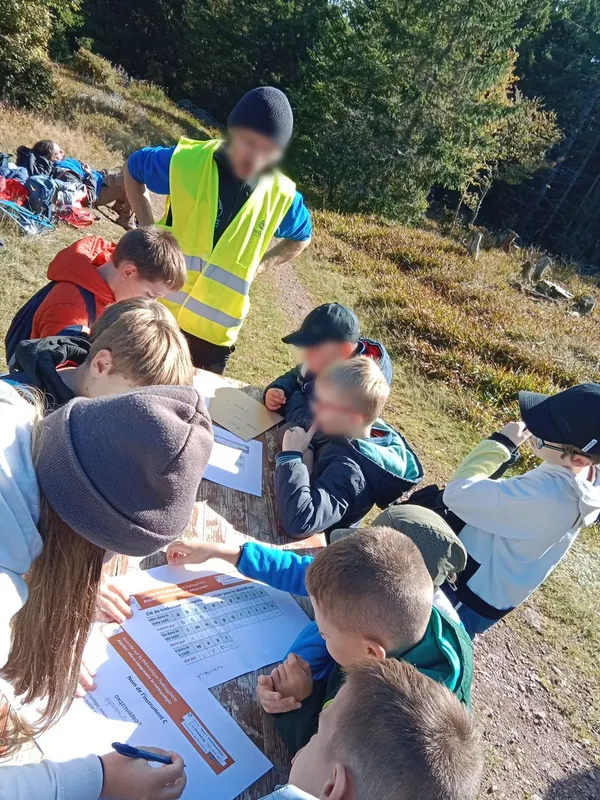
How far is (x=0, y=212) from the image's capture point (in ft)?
17.7

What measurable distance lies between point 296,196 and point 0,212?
3819mm

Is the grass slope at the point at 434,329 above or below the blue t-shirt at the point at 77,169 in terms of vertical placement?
below

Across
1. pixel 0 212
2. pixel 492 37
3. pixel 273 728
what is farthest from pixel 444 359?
pixel 492 37

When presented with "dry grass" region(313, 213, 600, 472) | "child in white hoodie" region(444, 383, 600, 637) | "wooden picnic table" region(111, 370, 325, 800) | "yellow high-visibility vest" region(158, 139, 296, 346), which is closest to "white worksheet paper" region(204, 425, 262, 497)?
"wooden picnic table" region(111, 370, 325, 800)

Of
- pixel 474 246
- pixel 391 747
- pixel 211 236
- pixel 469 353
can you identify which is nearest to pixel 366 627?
pixel 391 747

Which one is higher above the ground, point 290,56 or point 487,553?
point 290,56

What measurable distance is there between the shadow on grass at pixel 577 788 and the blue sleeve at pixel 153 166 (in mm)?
3600

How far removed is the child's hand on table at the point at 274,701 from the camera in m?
1.29

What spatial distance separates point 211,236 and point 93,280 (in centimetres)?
72

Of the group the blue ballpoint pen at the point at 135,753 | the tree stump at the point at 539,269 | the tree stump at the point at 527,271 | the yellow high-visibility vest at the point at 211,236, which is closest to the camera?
the blue ballpoint pen at the point at 135,753

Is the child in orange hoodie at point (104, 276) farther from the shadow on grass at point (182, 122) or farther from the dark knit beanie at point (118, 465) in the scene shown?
the shadow on grass at point (182, 122)

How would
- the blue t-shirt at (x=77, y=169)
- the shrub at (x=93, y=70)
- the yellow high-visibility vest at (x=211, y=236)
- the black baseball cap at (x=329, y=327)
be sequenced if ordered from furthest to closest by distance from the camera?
the shrub at (x=93, y=70), the blue t-shirt at (x=77, y=169), the black baseball cap at (x=329, y=327), the yellow high-visibility vest at (x=211, y=236)

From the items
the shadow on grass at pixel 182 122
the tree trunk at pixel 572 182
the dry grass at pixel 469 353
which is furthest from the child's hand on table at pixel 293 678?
the tree trunk at pixel 572 182

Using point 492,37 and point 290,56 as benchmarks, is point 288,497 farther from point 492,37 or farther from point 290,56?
point 290,56
